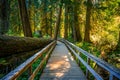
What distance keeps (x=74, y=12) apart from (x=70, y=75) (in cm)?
1743

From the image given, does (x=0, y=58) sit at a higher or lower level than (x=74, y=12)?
lower

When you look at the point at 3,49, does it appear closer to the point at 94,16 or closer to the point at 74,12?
the point at 74,12

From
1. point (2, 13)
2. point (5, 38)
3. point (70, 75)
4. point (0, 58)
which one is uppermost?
point (2, 13)

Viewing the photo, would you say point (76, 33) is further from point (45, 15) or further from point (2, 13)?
point (45, 15)

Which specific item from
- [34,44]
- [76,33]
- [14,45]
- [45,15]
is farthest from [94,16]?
[45,15]

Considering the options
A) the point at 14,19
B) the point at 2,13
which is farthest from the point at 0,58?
the point at 14,19

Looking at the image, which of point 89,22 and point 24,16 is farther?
point 89,22

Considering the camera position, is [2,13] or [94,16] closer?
[2,13]

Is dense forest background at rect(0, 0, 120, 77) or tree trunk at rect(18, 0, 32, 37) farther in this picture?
tree trunk at rect(18, 0, 32, 37)

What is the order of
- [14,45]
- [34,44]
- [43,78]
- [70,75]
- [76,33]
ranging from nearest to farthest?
1. [43,78]
2. [70,75]
3. [14,45]
4. [34,44]
5. [76,33]

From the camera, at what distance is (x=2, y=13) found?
13.2 meters

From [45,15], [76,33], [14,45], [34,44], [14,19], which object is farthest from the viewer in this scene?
[45,15]

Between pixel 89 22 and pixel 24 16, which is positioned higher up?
pixel 24 16

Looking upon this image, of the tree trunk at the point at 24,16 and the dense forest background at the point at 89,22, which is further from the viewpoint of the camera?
the tree trunk at the point at 24,16
